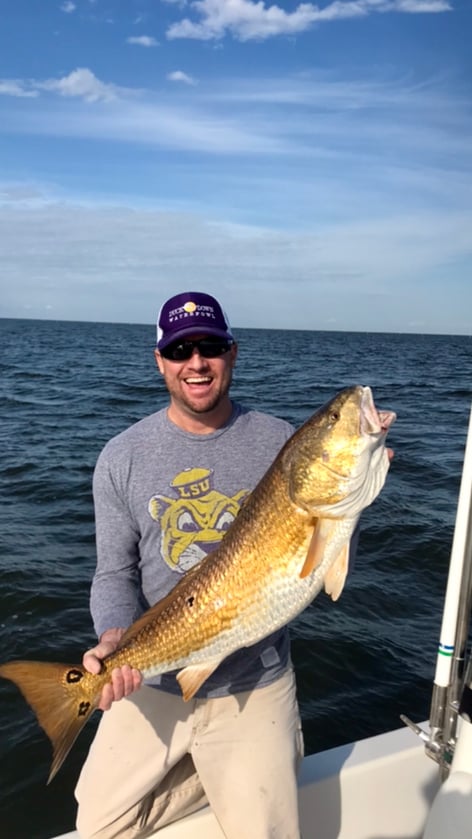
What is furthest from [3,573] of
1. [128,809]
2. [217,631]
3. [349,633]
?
[217,631]

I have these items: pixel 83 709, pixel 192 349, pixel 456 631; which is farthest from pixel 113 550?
pixel 456 631

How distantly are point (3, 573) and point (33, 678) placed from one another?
19.5ft

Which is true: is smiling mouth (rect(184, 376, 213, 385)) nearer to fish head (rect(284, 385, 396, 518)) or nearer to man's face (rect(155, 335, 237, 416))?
man's face (rect(155, 335, 237, 416))

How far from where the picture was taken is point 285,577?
291 cm

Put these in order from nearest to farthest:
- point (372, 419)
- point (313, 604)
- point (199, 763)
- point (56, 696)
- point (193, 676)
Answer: point (372, 419) → point (56, 696) → point (193, 676) → point (199, 763) → point (313, 604)

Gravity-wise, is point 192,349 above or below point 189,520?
above

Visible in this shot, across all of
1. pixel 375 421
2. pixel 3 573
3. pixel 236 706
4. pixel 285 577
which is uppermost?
pixel 375 421

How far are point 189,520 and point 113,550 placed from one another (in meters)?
0.45

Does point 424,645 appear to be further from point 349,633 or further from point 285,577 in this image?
point 285,577

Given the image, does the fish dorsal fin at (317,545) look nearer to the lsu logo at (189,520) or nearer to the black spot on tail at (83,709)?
the lsu logo at (189,520)

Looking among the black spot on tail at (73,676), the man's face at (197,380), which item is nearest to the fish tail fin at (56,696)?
the black spot on tail at (73,676)

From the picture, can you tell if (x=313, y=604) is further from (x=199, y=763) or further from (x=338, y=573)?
(x=338, y=573)

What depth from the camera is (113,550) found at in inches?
143

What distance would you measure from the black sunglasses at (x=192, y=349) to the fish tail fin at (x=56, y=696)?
1581 millimetres
